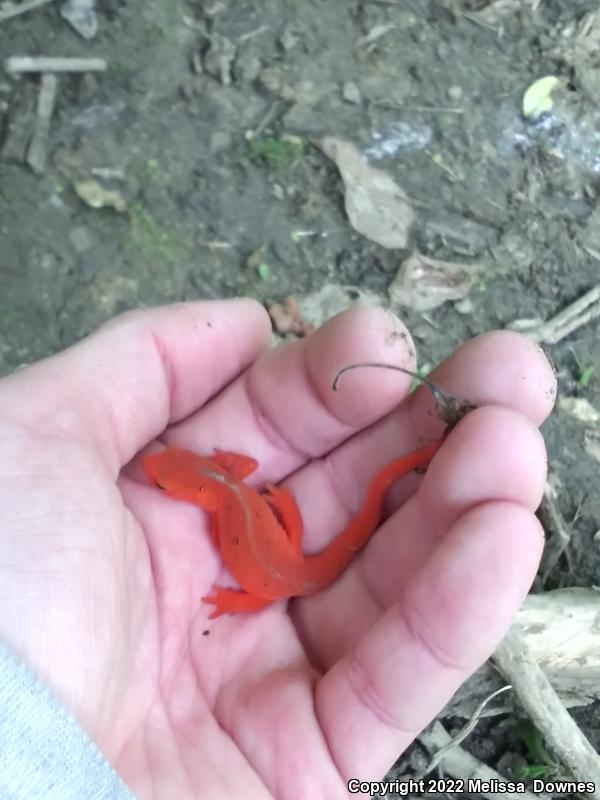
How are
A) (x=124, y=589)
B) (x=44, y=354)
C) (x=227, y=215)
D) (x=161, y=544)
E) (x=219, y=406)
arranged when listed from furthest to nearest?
1. (x=227, y=215)
2. (x=44, y=354)
3. (x=219, y=406)
4. (x=161, y=544)
5. (x=124, y=589)

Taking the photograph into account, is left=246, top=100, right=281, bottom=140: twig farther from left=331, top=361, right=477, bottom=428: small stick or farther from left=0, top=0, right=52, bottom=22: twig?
left=331, top=361, right=477, bottom=428: small stick

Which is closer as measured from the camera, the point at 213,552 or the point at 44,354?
the point at 213,552

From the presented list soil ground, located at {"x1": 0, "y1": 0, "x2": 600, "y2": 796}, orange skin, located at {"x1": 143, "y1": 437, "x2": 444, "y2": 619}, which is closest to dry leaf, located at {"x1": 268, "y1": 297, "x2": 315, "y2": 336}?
soil ground, located at {"x1": 0, "y1": 0, "x2": 600, "y2": 796}

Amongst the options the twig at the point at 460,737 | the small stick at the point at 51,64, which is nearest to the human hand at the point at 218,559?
the twig at the point at 460,737

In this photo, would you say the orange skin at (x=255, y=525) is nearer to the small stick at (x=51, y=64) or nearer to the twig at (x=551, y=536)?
the twig at (x=551, y=536)

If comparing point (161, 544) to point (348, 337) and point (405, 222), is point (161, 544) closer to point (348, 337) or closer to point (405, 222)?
point (348, 337)

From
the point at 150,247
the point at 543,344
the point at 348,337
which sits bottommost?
the point at 150,247

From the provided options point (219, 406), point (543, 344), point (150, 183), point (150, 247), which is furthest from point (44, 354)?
point (543, 344)
